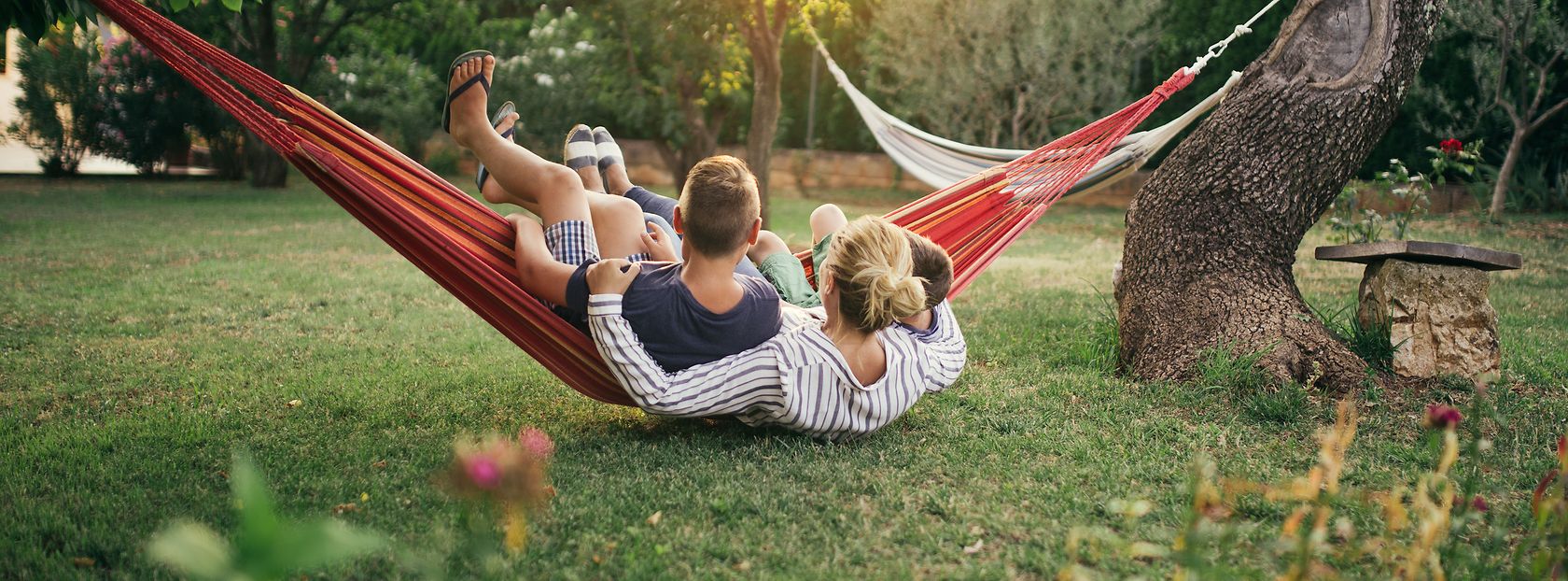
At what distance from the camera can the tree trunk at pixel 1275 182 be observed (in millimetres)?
2645

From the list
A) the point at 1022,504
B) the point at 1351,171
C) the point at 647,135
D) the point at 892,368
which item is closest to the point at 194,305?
the point at 892,368

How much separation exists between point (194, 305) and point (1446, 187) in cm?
818

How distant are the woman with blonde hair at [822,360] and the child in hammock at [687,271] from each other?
0.04 metres

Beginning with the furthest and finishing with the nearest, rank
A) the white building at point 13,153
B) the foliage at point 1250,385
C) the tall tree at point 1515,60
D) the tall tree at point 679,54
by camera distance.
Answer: the white building at point 13,153 < the tall tree at point 1515,60 < the tall tree at point 679,54 < the foliage at point 1250,385

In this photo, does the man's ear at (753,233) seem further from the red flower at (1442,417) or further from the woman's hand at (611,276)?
the red flower at (1442,417)

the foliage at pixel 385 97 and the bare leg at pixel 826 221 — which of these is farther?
the foliage at pixel 385 97

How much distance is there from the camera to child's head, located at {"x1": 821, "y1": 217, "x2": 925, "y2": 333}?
2.01m

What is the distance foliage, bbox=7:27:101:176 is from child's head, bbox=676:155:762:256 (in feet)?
30.3

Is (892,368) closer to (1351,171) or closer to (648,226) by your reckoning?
(648,226)

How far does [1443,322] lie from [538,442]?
87.9 inches

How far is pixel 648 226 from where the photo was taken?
241 centimetres

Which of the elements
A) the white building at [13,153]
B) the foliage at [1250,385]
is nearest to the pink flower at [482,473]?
the foliage at [1250,385]

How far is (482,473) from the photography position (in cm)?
83

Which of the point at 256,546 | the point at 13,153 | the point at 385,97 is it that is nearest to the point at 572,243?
the point at 256,546
